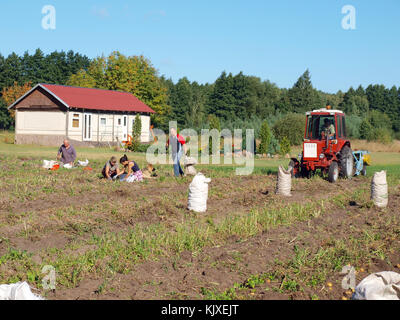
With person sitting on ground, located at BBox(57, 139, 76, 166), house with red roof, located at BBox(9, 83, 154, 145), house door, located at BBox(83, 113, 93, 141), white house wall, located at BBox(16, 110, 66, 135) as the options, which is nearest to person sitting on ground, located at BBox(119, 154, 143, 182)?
person sitting on ground, located at BBox(57, 139, 76, 166)

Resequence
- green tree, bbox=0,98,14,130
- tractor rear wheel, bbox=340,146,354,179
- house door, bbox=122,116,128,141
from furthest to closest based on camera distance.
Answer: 1. green tree, bbox=0,98,14,130
2. house door, bbox=122,116,128,141
3. tractor rear wheel, bbox=340,146,354,179

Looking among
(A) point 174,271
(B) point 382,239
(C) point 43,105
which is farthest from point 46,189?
(C) point 43,105

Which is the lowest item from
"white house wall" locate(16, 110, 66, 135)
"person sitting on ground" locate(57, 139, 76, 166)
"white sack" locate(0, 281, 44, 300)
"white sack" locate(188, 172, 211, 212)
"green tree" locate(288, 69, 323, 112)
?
"white sack" locate(0, 281, 44, 300)

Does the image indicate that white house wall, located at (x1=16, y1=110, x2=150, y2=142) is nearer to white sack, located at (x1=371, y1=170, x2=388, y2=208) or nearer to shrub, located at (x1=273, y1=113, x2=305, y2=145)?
shrub, located at (x1=273, y1=113, x2=305, y2=145)

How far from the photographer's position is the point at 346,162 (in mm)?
17312

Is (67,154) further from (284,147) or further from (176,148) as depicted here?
(284,147)

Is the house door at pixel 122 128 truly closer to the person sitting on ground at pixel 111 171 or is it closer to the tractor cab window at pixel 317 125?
the person sitting on ground at pixel 111 171

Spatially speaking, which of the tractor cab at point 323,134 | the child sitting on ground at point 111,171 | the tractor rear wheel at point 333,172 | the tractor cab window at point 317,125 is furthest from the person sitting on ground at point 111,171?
the tractor rear wheel at point 333,172

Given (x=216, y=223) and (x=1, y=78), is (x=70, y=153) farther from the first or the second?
(x=1, y=78)

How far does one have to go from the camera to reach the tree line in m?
53.3

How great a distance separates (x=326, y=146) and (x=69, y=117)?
2618cm

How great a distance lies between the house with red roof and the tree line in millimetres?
7659

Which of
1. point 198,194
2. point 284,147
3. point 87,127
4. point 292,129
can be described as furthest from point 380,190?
point 87,127
